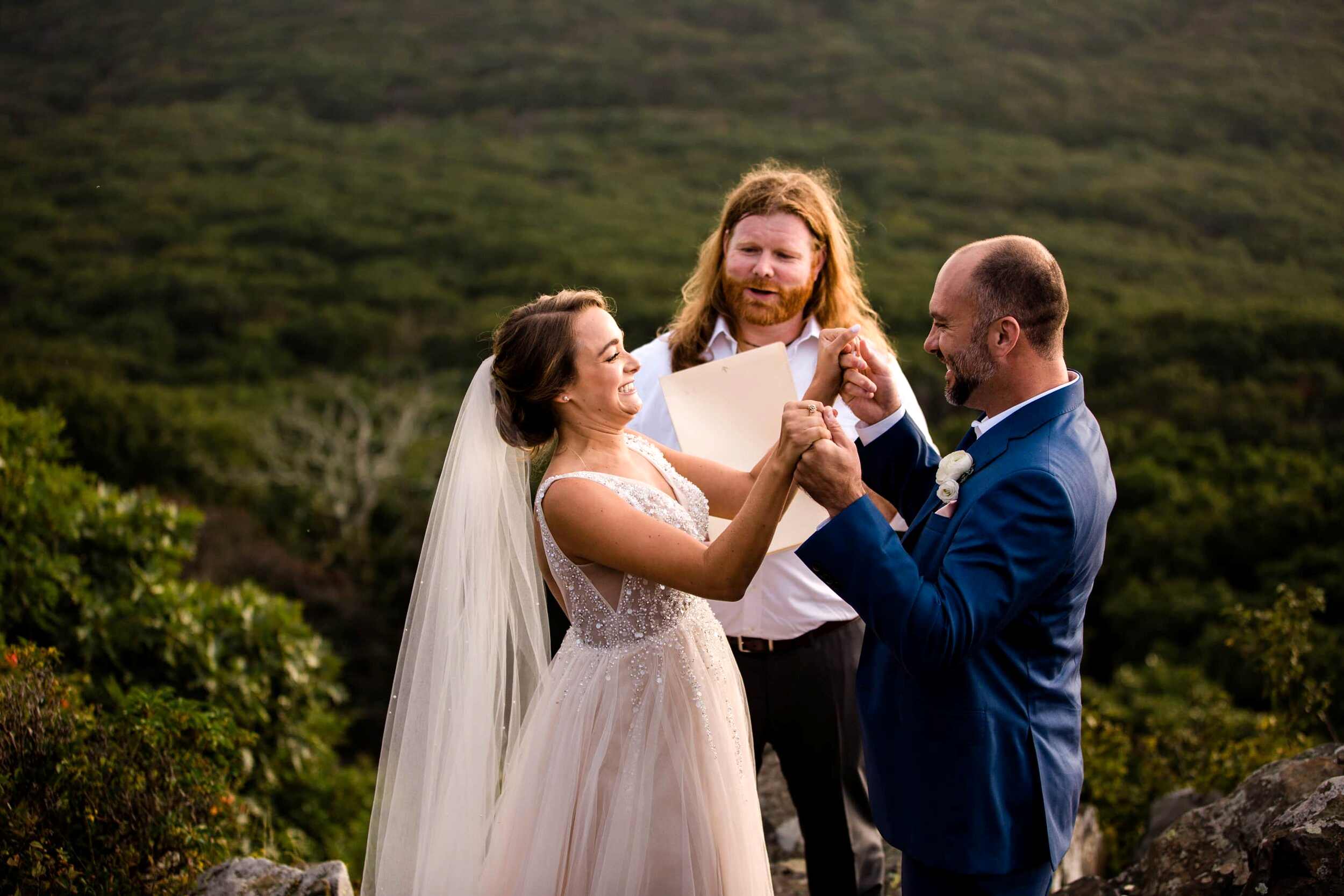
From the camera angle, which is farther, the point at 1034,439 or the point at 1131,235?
the point at 1131,235

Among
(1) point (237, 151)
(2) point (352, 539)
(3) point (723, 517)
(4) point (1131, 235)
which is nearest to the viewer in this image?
(3) point (723, 517)

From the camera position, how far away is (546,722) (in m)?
2.88

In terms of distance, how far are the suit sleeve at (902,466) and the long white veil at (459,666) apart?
1.03 m

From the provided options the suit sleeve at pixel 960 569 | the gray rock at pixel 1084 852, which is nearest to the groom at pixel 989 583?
the suit sleeve at pixel 960 569

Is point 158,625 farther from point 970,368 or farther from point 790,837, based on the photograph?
point 970,368

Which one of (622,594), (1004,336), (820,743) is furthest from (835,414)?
(820,743)

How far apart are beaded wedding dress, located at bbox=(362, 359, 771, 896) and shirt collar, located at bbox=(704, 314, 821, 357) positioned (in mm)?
930

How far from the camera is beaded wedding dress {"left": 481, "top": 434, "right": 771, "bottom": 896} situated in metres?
2.76

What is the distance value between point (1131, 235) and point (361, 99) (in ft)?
65.1

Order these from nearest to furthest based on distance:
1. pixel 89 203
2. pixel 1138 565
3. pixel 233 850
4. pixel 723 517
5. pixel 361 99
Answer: pixel 723 517 → pixel 233 850 → pixel 1138 565 → pixel 89 203 → pixel 361 99

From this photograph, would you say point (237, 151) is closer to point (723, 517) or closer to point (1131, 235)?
point (1131, 235)

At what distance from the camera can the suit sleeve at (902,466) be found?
9.87 feet

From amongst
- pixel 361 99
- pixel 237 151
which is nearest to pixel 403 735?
pixel 237 151

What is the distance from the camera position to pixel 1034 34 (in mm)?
28938
